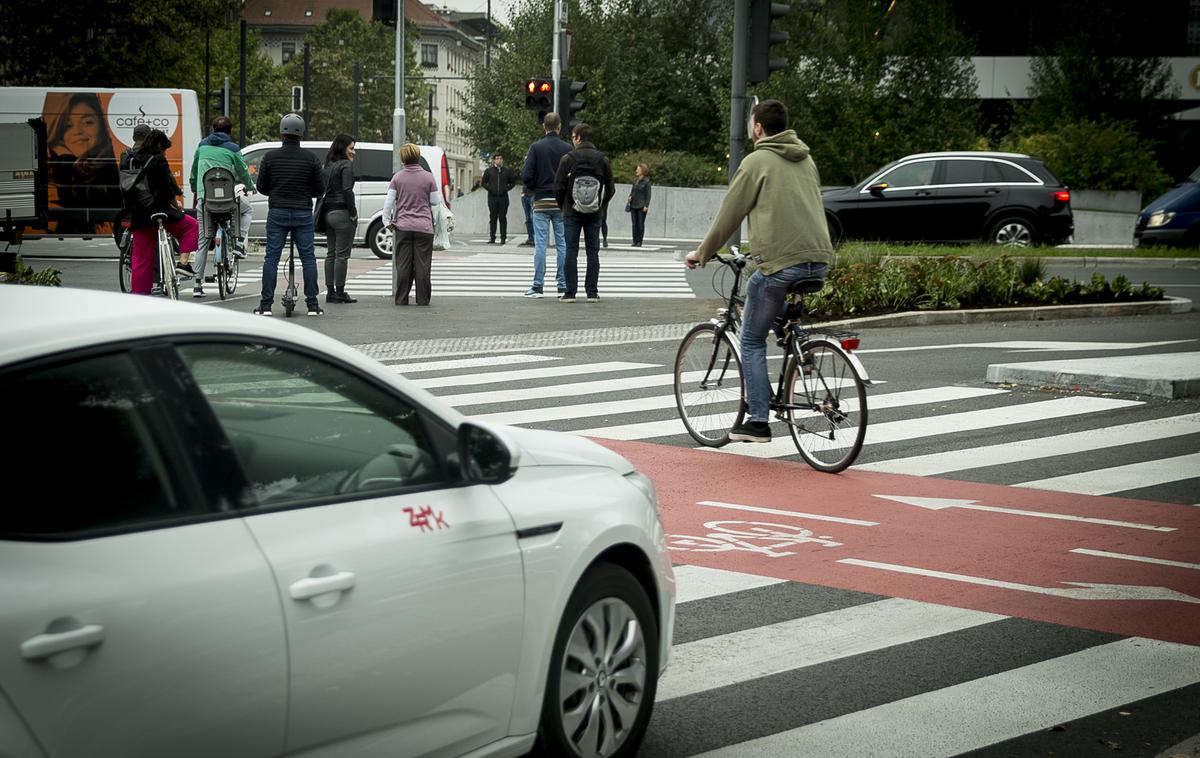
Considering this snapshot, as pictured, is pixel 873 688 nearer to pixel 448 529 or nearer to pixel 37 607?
pixel 448 529

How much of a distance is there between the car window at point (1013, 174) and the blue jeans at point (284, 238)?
45.5ft

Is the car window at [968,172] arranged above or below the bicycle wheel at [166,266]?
above

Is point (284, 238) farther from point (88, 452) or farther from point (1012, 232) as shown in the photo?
point (88, 452)

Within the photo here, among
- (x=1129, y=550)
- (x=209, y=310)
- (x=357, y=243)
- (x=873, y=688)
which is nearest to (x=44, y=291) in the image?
(x=209, y=310)

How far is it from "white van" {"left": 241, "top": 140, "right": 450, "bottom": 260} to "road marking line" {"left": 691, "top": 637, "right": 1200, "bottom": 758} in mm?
23377

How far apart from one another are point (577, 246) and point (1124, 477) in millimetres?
10715

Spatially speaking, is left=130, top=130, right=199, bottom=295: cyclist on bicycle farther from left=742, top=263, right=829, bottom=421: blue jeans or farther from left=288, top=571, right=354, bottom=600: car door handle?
left=288, top=571, right=354, bottom=600: car door handle

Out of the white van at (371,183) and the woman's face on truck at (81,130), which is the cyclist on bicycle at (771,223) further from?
the woman's face on truck at (81,130)

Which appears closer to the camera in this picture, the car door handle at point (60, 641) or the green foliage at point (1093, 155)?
the car door handle at point (60, 641)

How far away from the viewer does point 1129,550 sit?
23.7 feet

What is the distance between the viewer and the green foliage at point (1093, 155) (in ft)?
130

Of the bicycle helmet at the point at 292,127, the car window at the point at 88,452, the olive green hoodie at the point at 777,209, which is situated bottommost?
the car window at the point at 88,452

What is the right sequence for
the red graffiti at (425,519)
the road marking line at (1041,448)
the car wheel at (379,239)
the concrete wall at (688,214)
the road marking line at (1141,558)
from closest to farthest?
the red graffiti at (425,519) < the road marking line at (1141,558) < the road marking line at (1041,448) < the car wheel at (379,239) < the concrete wall at (688,214)

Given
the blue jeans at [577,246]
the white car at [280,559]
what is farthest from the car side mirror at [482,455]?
the blue jeans at [577,246]
